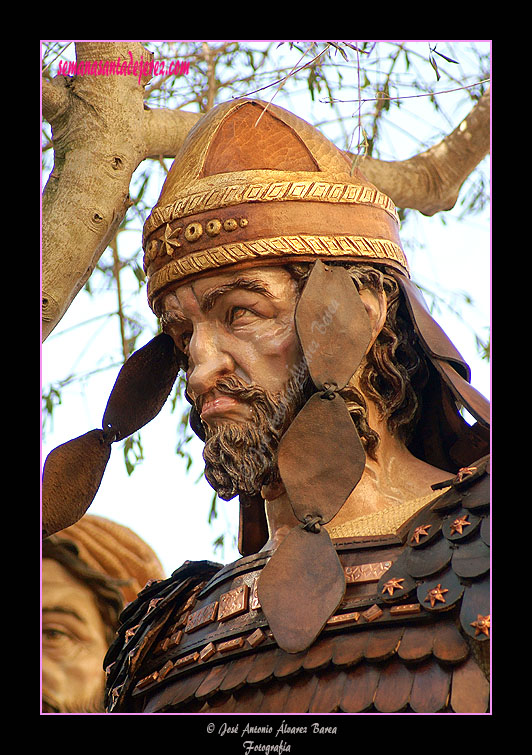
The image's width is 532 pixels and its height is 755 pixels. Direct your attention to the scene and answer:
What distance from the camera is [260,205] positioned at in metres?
4.59

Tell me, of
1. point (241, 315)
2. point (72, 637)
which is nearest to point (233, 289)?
point (241, 315)

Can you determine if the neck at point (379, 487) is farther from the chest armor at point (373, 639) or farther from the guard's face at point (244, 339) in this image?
the guard's face at point (244, 339)

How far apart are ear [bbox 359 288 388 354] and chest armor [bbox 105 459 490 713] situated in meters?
0.55

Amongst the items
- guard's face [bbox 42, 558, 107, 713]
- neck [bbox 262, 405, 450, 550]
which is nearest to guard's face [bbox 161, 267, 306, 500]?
neck [bbox 262, 405, 450, 550]

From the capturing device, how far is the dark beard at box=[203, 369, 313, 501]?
14.9ft

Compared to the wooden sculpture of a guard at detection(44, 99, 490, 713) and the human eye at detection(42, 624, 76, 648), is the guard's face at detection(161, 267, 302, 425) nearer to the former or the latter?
the wooden sculpture of a guard at detection(44, 99, 490, 713)

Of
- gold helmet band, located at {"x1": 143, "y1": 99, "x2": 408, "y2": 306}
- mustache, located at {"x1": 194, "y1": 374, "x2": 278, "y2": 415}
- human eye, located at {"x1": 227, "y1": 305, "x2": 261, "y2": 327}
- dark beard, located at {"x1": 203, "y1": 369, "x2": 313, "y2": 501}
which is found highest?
gold helmet band, located at {"x1": 143, "y1": 99, "x2": 408, "y2": 306}

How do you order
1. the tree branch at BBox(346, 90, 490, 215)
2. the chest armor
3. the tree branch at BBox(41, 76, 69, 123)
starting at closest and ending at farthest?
1. the chest armor
2. the tree branch at BBox(41, 76, 69, 123)
3. the tree branch at BBox(346, 90, 490, 215)

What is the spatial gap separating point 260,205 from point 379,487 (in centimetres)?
83

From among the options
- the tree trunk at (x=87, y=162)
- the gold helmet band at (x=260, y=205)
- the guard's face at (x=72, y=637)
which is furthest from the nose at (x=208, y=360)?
the guard's face at (x=72, y=637)

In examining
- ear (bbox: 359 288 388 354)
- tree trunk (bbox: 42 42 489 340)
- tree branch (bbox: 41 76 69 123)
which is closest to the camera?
ear (bbox: 359 288 388 354)

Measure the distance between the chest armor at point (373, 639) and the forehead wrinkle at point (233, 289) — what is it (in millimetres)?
705

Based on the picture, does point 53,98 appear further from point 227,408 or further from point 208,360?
point 227,408

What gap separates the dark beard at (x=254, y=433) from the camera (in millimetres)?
4539
